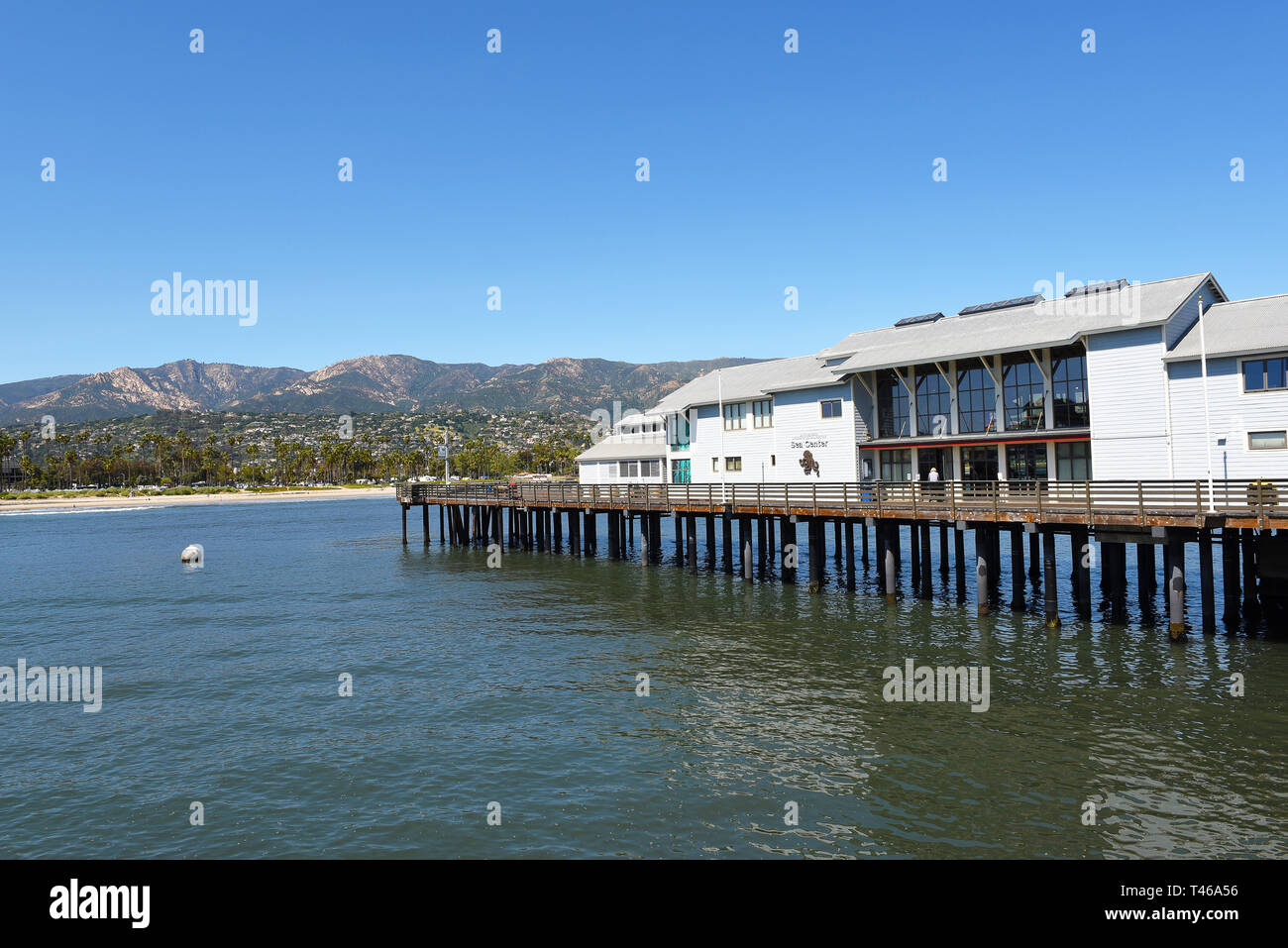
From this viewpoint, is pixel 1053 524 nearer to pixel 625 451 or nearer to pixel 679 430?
pixel 679 430

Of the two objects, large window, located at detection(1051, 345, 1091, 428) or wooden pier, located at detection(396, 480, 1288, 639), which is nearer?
wooden pier, located at detection(396, 480, 1288, 639)

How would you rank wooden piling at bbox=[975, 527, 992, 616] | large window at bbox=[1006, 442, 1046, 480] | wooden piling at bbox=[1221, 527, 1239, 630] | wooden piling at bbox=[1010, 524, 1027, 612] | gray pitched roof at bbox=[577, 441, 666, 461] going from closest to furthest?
wooden piling at bbox=[1221, 527, 1239, 630] < wooden piling at bbox=[975, 527, 992, 616] < wooden piling at bbox=[1010, 524, 1027, 612] < large window at bbox=[1006, 442, 1046, 480] < gray pitched roof at bbox=[577, 441, 666, 461]

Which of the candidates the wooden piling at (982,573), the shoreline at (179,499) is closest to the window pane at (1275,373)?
the wooden piling at (982,573)

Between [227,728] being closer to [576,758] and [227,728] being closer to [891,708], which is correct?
[576,758]

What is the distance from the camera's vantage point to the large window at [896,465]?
3678 cm

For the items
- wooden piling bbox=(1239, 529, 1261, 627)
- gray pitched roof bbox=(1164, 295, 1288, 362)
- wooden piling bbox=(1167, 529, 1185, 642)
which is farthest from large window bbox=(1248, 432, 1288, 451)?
wooden piling bbox=(1167, 529, 1185, 642)

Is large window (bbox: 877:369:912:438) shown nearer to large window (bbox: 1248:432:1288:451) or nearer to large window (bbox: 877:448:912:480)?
large window (bbox: 877:448:912:480)

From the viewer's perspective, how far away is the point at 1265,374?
25625 mm

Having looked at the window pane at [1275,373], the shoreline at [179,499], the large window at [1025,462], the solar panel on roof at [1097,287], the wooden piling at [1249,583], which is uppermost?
the solar panel on roof at [1097,287]

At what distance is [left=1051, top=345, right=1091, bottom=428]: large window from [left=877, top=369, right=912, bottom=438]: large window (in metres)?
6.48

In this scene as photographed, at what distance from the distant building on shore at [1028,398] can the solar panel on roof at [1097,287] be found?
118 millimetres

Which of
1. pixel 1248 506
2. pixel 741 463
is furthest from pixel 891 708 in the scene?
pixel 741 463

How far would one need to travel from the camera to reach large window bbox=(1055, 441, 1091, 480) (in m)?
31.0

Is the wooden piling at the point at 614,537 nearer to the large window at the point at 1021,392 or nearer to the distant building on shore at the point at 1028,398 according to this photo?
the distant building on shore at the point at 1028,398
